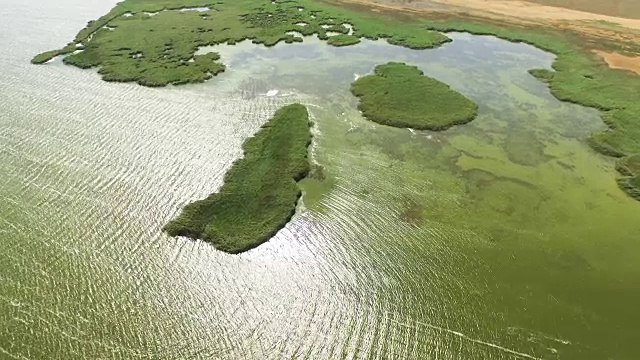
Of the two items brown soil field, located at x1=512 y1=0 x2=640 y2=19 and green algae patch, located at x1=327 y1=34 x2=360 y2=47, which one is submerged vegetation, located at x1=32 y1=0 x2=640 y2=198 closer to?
green algae patch, located at x1=327 y1=34 x2=360 y2=47

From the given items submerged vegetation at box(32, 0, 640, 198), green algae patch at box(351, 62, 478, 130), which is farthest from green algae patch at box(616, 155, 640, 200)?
green algae patch at box(351, 62, 478, 130)

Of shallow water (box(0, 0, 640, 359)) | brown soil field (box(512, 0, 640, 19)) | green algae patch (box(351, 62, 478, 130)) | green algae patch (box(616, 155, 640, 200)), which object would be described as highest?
brown soil field (box(512, 0, 640, 19))

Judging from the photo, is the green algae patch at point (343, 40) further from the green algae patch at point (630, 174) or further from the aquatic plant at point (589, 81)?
the green algae patch at point (630, 174)

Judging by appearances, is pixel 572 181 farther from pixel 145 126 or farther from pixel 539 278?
pixel 145 126

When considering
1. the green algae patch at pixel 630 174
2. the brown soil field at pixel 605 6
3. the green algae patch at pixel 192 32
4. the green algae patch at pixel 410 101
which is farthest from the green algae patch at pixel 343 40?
the brown soil field at pixel 605 6

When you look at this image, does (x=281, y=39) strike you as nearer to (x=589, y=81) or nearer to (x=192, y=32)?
(x=192, y=32)
